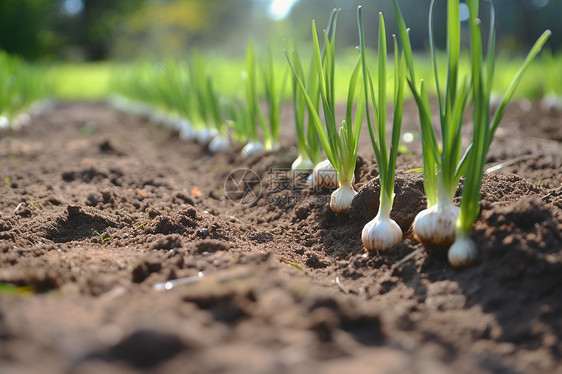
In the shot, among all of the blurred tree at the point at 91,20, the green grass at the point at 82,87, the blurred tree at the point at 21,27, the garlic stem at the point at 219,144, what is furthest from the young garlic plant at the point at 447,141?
the blurred tree at the point at 91,20

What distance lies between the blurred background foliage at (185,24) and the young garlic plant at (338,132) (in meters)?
15.3

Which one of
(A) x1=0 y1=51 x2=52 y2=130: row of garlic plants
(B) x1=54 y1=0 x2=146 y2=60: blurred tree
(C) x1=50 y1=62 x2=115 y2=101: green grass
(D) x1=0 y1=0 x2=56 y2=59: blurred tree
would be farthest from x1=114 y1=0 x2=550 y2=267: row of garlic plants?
(B) x1=54 y1=0 x2=146 y2=60: blurred tree

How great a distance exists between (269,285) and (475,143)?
2.28 feet

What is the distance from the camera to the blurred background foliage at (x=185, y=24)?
708 inches

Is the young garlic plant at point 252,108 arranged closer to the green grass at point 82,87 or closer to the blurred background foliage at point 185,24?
the green grass at point 82,87

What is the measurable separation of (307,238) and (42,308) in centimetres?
108

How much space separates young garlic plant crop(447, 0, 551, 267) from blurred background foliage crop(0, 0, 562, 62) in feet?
52.0

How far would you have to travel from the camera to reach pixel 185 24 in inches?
1211

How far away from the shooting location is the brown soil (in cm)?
78

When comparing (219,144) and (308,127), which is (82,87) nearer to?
(219,144)

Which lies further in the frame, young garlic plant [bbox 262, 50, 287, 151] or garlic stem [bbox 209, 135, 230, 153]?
garlic stem [bbox 209, 135, 230, 153]

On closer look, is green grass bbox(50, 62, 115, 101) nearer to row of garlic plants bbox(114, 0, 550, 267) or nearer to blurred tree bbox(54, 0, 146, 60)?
row of garlic plants bbox(114, 0, 550, 267)

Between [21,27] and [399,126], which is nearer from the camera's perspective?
[399,126]

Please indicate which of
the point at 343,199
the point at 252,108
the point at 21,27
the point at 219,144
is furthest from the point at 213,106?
the point at 21,27
